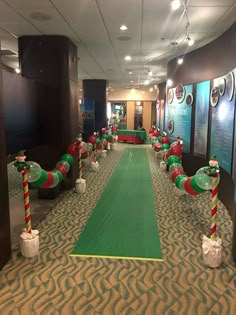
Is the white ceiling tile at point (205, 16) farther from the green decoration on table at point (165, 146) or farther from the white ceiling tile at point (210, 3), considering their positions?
the green decoration on table at point (165, 146)

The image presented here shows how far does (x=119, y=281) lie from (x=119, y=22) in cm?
448

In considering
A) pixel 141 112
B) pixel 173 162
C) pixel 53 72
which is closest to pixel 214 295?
pixel 173 162

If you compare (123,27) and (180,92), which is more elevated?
(123,27)

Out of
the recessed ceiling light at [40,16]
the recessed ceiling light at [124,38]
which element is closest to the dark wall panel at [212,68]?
the recessed ceiling light at [124,38]

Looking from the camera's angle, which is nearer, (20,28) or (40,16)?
(40,16)

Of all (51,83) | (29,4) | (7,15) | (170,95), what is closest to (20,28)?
(7,15)

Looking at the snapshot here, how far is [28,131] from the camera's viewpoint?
5582 millimetres

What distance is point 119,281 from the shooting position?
3094 millimetres

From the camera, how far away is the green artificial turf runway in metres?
3.78

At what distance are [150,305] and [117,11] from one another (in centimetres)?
438

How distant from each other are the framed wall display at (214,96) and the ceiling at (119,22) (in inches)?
45.6

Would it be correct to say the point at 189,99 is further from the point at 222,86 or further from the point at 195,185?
the point at 195,185

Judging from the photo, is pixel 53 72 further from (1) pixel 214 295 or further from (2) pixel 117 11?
(1) pixel 214 295

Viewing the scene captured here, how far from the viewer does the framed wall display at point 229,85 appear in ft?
16.2
